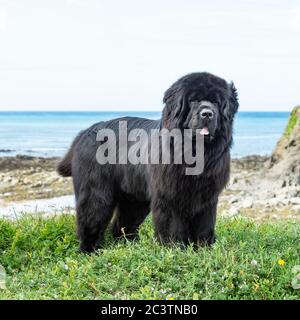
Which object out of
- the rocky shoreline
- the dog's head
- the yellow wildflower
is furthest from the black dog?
the rocky shoreline

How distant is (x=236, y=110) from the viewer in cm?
532

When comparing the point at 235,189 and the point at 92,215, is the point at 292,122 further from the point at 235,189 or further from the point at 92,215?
the point at 92,215

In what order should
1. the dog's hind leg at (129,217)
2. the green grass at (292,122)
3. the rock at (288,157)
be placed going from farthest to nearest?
the green grass at (292,122) → the rock at (288,157) → the dog's hind leg at (129,217)

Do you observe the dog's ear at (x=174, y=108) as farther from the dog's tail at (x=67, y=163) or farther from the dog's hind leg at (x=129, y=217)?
the dog's tail at (x=67, y=163)

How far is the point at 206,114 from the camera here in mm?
4840

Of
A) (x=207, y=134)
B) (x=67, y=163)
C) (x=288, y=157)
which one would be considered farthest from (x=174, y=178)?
(x=288, y=157)

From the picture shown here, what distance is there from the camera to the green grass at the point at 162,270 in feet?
14.4

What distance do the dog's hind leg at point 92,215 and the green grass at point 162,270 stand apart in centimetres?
17

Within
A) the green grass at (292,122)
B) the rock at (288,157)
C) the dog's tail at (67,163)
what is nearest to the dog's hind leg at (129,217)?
the dog's tail at (67,163)

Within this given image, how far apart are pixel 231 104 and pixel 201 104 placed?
369 mm

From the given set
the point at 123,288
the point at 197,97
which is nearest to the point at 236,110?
the point at 197,97
